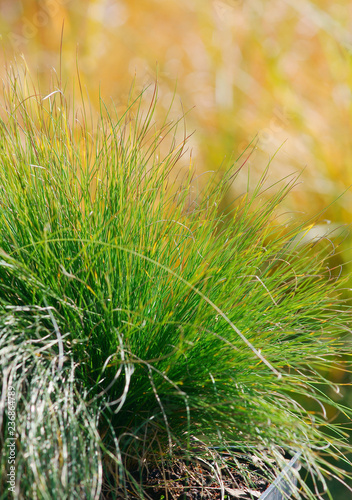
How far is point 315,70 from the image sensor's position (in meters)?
1.48

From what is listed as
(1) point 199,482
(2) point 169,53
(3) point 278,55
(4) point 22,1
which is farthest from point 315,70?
(1) point 199,482

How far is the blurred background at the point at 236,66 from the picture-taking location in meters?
1.07

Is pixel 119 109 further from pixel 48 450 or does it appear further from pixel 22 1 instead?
pixel 48 450

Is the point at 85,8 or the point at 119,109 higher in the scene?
the point at 85,8

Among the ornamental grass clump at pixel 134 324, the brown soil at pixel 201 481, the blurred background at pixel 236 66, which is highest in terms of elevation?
the blurred background at pixel 236 66

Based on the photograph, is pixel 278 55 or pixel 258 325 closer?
pixel 258 325

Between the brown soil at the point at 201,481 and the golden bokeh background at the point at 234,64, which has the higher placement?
the golden bokeh background at the point at 234,64

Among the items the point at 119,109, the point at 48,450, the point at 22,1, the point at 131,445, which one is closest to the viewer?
the point at 48,450

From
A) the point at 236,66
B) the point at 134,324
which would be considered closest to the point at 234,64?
the point at 236,66

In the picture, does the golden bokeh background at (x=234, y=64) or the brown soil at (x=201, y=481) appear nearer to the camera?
the brown soil at (x=201, y=481)

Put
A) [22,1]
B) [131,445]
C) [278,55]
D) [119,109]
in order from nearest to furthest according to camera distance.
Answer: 1. [131,445]
2. [278,55]
3. [119,109]
4. [22,1]

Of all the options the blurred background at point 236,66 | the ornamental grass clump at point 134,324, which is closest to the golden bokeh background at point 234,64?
the blurred background at point 236,66

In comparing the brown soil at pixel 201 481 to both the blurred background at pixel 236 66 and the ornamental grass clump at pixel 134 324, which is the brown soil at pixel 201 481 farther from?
the blurred background at pixel 236 66

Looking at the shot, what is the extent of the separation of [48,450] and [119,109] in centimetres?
136
